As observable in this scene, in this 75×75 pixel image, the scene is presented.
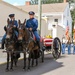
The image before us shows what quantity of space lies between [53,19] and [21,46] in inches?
1883

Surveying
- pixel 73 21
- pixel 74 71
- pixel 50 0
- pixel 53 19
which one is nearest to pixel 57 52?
pixel 74 71

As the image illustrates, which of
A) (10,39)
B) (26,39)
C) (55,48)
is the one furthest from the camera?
→ (55,48)

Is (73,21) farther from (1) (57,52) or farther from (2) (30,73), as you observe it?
(2) (30,73)

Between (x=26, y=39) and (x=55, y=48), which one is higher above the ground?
(x=26, y=39)

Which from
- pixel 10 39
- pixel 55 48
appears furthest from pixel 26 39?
pixel 55 48

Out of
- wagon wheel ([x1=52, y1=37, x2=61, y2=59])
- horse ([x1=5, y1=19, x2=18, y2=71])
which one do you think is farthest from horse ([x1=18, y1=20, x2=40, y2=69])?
wagon wheel ([x1=52, y1=37, x2=61, y2=59])

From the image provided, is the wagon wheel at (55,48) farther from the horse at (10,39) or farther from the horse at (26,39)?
the horse at (10,39)

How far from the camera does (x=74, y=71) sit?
12.9 metres

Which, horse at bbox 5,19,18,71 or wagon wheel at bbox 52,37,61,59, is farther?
wagon wheel at bbox 52,37,61,59

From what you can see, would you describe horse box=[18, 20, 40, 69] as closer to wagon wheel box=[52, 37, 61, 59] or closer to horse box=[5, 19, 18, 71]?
horse box=[5, 19, 18, 71]

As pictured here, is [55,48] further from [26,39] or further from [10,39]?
[10,39]

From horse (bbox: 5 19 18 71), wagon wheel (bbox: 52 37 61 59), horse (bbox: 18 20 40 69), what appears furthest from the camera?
wagon wheel (bbox: 52 37 61 59)

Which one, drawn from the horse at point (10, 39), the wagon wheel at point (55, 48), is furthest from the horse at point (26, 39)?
the wagon wheel at point (55, 48)

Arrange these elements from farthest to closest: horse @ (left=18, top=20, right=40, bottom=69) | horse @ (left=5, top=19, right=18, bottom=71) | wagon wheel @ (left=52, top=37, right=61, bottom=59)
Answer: wagon wheel @ (left=52, top=37, right=61, bottom=59) < horse @ (left=18, top=20, right=40, bottom=69) < horse @ (left=5, top=19, right=18, bottom=71)
